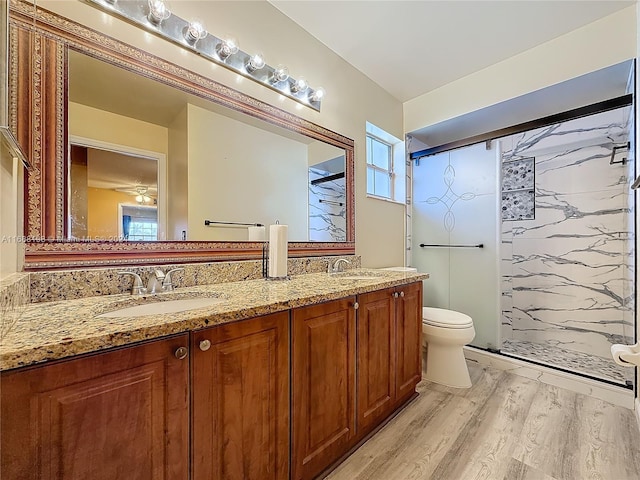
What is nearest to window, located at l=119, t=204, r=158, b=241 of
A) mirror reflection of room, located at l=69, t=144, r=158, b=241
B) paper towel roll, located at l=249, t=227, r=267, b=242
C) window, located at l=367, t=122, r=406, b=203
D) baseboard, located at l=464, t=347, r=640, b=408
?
mirror reflection of room, located at l=69, t=144, r=158, b=241

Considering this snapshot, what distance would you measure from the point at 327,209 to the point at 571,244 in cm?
243

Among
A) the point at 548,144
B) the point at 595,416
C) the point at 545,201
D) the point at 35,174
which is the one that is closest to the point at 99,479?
the point at 35,174

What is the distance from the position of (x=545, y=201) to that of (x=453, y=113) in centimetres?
132

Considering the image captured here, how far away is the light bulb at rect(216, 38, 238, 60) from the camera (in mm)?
1505

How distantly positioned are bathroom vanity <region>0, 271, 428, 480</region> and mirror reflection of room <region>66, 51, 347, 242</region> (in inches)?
13.6

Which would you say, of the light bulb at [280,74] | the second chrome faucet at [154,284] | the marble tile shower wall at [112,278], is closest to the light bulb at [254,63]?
the light bulb at [280,74]

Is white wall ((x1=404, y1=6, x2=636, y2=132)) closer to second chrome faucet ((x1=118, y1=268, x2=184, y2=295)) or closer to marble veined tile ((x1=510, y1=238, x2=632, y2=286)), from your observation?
marble veined tile ((x1=510, y1=238, x2=632, y2=286))

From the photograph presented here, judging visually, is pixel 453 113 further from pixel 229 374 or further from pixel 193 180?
pixel 229 374

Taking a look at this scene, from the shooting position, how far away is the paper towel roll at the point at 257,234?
166 centimetres

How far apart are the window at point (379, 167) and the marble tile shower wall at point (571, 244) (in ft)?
4.43

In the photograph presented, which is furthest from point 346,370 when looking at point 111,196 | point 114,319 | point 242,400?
point 111,196

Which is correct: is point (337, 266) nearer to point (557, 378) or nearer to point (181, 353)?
point (181, 353)

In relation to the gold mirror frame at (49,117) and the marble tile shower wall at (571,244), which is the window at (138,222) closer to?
the gold mirror frame at (49,117)

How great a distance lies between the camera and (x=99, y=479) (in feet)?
2.23
